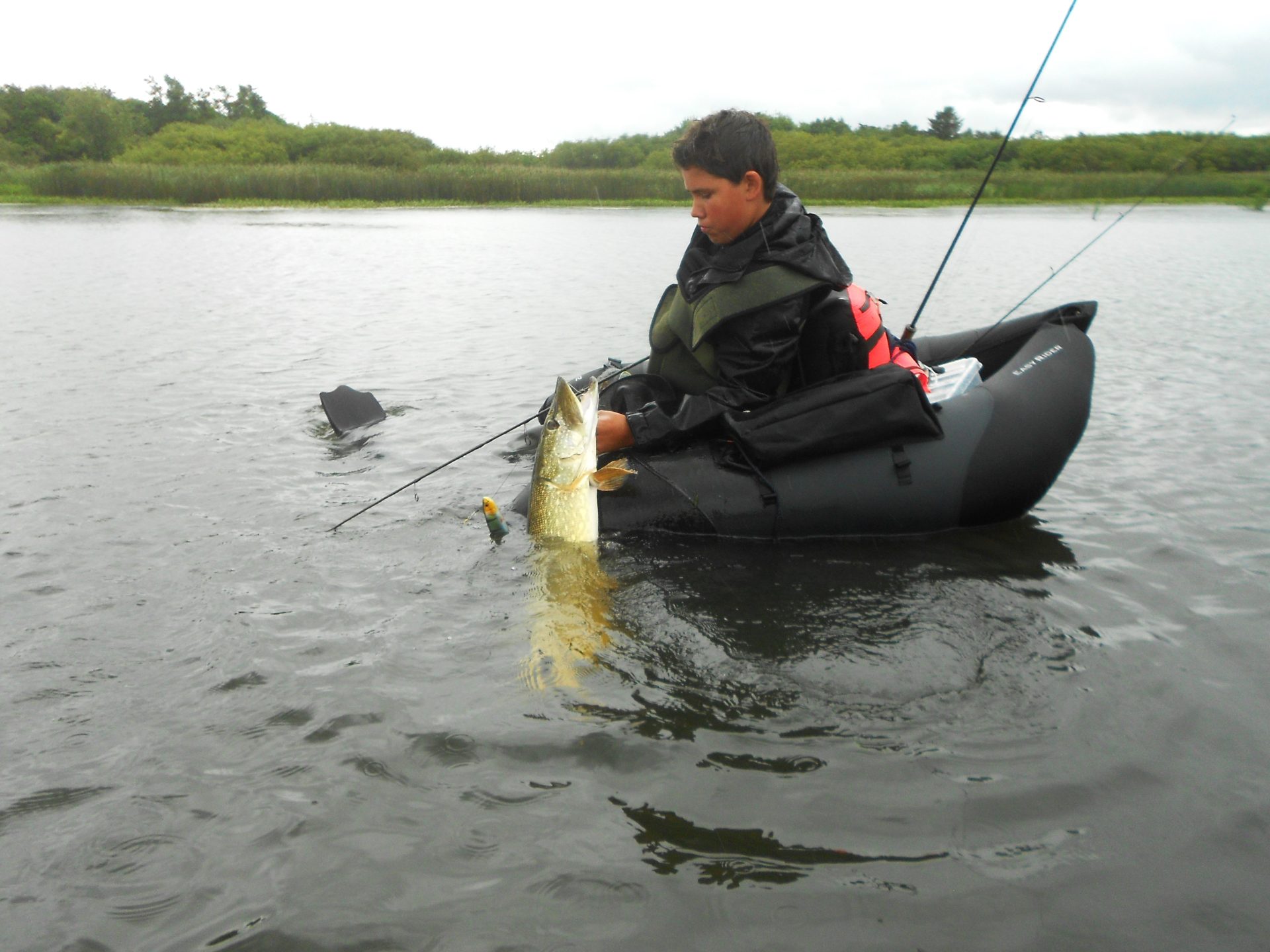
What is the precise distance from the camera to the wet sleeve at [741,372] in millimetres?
4688

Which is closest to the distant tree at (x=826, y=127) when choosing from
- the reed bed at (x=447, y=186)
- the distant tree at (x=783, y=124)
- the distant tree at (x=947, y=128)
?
the distant tree at (x=783, y=124)

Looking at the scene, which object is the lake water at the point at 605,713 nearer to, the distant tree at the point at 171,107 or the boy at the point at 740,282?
the boy at the point at 740,282

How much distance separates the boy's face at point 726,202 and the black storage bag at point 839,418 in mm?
897

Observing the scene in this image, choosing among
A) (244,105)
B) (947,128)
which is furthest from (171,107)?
(947,128)

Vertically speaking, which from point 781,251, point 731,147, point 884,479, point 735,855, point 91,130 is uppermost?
point 91,130

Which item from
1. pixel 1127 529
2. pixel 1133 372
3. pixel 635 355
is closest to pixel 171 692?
pixel 1127 529

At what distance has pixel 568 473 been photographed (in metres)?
4.39

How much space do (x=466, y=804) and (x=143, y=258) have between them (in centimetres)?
2030

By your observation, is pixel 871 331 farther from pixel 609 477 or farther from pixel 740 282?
pixel 609 477

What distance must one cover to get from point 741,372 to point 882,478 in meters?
0.92

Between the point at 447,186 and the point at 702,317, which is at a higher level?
the point at 447,186

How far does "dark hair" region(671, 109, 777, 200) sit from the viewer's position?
4566 mm

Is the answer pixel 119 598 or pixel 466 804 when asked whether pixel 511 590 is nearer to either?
pixel 466 804

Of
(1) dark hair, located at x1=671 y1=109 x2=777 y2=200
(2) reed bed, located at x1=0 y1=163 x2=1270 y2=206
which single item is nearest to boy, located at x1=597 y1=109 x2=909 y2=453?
(1) dark hair, located at x1=671 y1=109 x2=777 y2=200
